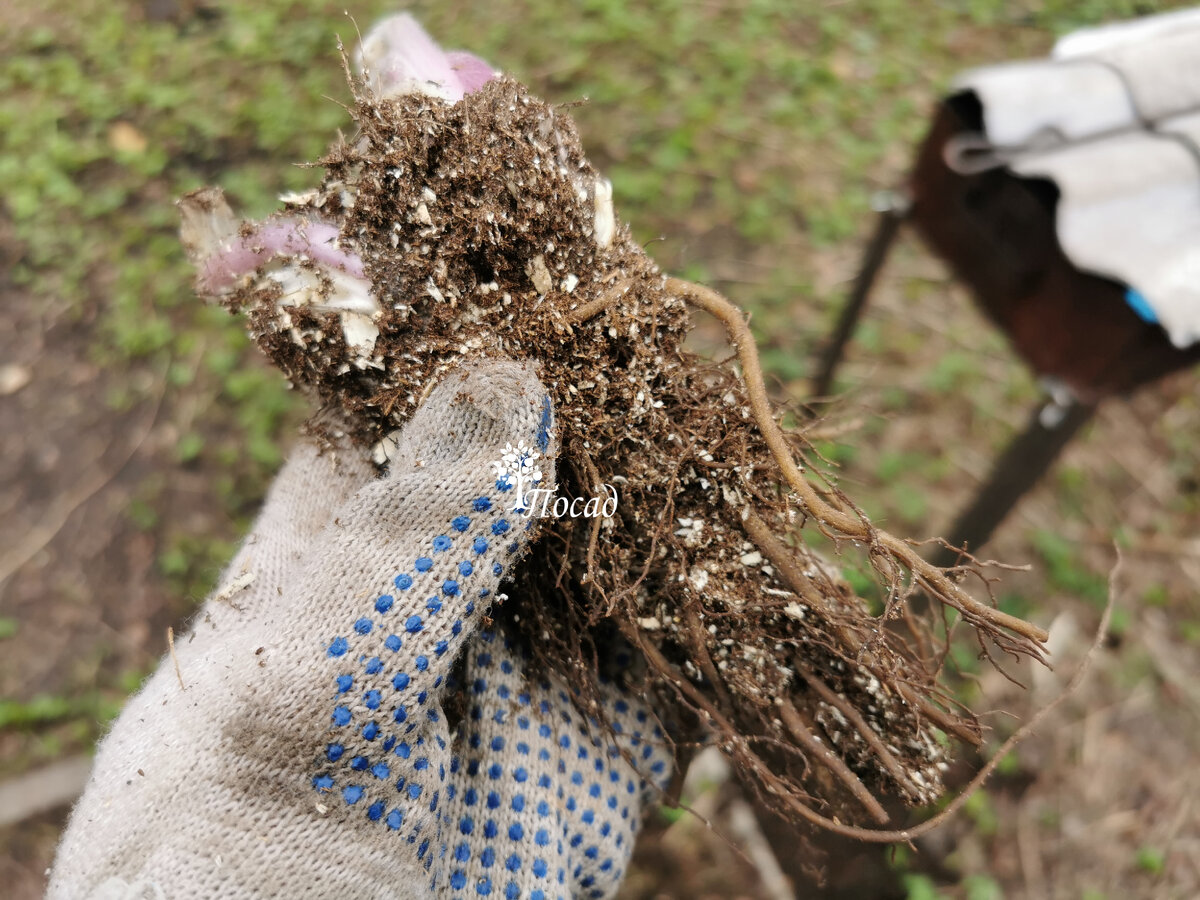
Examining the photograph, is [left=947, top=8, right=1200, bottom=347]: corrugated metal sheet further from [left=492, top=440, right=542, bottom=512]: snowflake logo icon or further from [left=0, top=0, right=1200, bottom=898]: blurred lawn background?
[left=492, top=440, right=542, bottom=512]: snowflake logo icon


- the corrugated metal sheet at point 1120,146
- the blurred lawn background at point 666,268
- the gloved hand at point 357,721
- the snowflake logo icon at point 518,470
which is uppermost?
the corrugated metal sheet at point 1120,146

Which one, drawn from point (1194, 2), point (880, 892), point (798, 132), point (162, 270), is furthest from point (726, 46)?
point (880, 892)

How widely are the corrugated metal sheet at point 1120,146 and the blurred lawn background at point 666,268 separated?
75 centimetres

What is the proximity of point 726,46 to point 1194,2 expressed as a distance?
9.21 feet

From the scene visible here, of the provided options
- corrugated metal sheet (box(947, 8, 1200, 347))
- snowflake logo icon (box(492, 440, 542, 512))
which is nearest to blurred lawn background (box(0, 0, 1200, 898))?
corrugated metal sheet (box(947, 8, 1200, 347))

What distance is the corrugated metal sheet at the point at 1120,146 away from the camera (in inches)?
70.6

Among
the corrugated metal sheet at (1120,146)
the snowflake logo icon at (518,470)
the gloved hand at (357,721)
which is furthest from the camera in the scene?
the corrugated metal sheet at (1120,146)

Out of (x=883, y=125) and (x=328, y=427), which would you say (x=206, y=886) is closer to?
(x=328, y=427)

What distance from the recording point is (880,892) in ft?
6.80

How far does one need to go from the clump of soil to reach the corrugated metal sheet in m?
1.08

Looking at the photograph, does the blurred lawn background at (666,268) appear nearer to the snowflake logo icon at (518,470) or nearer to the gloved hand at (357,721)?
the gloved hand at (357,721)

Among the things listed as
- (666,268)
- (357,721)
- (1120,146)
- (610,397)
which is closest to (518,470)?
(610,397)

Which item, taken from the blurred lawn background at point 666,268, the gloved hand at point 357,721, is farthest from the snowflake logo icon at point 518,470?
the blurred lawn background at point 666,268

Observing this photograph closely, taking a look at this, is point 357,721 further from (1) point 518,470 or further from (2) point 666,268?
(2) point 666,268
